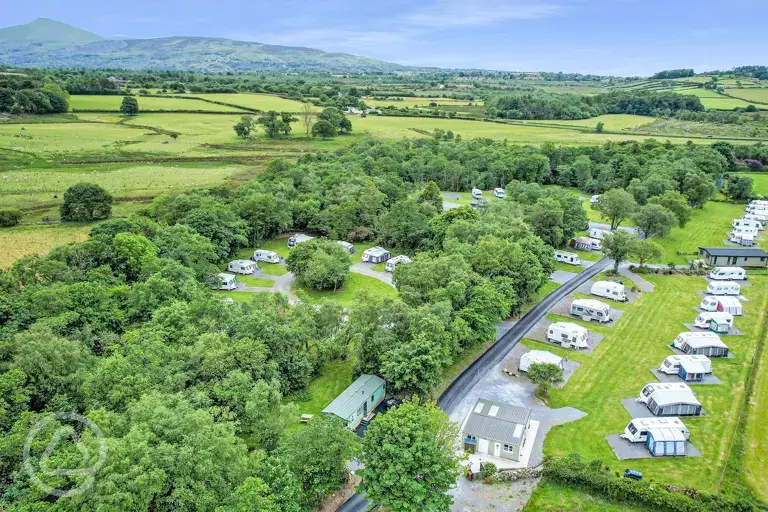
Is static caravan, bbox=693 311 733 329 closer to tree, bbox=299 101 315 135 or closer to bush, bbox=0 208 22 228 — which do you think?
bush, bbox=0 208 22 228

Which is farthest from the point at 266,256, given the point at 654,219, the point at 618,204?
the point at 654,219

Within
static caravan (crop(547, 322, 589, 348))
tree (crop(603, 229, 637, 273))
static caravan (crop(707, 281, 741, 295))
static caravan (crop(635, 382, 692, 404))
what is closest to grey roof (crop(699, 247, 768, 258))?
static caravan (crop(707, 281, 741, 295))

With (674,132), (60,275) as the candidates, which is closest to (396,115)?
(674,132)

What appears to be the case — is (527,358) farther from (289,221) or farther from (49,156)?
(49,156)

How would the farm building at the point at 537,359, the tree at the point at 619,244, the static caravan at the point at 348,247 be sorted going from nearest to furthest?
the farm building at the point at 537,359
the tree at the point at 619,244
the static caravan at the point at 348,247

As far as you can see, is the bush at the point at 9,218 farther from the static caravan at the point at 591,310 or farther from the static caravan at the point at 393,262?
the static caravan at the point at 591,310

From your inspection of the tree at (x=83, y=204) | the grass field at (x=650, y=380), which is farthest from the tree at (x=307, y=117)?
the grass field at (x=650, y=380)

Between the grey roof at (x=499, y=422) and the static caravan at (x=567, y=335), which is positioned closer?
the grey roof at (x=499, y=422)
